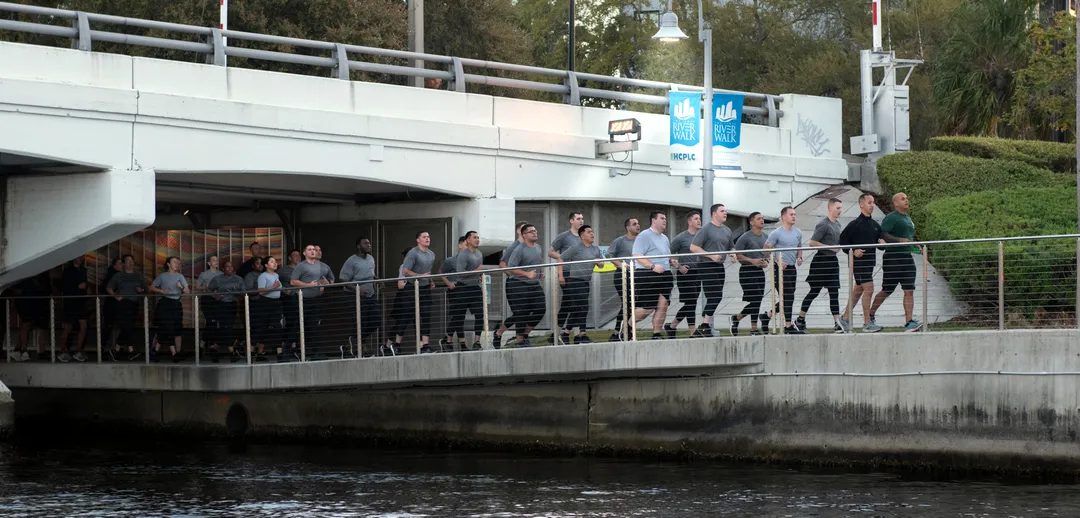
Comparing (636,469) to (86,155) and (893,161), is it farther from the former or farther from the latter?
(893,161)

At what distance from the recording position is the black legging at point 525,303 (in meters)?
17.6

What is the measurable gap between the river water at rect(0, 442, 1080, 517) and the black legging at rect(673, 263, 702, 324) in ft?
5.51

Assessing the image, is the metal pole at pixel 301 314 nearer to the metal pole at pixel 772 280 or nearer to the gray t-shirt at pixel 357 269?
the gray t-shirt at pixel 357 269

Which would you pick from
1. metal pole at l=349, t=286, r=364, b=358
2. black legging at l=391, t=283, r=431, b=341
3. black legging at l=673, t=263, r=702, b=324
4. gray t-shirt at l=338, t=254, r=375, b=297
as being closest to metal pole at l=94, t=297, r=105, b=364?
gray t-shirt at l=338, t=254, r=375, b=297

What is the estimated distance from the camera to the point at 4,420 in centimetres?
1986

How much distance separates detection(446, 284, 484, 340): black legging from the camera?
18125 mm

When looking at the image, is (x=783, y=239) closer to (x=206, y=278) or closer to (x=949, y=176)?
(x=206, y=278)

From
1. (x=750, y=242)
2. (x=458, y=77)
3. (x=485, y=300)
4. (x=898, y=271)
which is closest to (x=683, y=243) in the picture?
(x=750, y=242)

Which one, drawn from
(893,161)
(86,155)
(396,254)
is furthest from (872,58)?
(86,155)

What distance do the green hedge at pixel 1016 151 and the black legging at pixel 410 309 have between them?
1283 cm

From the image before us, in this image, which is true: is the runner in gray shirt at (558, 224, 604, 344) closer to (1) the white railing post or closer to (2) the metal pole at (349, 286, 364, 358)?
(1) the white railing post

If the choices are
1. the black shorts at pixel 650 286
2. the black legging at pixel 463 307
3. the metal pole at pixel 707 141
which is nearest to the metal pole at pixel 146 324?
the black legging at pixel 463 307

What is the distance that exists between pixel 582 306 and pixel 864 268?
3260 mm

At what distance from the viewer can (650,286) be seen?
17078 mm
